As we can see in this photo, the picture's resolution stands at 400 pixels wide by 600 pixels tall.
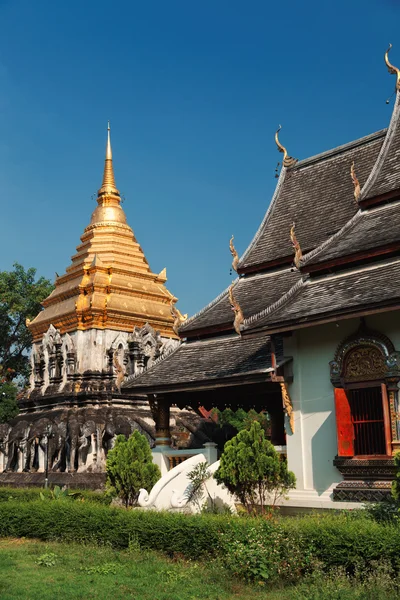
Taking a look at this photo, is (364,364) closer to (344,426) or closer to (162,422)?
(344,426)

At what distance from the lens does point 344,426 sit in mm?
11586

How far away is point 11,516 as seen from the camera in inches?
541

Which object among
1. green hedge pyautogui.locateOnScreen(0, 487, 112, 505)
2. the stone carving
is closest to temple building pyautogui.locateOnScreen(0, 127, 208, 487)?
the stone carving

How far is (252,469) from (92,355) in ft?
57.0

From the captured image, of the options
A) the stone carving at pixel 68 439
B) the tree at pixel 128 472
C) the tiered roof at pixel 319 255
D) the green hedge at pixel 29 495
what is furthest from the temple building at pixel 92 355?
the tree at pixel 128 472

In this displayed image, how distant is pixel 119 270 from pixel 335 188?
14949 mm

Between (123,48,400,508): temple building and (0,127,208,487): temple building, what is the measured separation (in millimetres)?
9125

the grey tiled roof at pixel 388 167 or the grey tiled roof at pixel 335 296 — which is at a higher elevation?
the grey tiled roof at pixel 388 167

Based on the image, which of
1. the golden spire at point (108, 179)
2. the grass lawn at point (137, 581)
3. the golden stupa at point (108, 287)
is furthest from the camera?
the golden spire at point (108, 179)

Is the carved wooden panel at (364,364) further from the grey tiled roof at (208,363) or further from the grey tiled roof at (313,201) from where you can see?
the grey tiled roof at (313,201)

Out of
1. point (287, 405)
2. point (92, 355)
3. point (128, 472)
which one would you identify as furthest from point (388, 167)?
point (92, 355)

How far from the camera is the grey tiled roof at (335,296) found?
36.4ft

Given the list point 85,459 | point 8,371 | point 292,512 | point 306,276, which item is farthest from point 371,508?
point 8,371

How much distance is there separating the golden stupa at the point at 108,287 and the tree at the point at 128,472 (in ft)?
46.9
